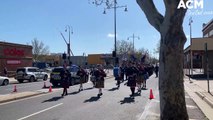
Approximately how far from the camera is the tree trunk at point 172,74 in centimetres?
861

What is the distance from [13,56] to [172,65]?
42.4m

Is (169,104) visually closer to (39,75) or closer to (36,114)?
(36,114)

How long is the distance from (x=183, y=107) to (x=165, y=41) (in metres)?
1.71

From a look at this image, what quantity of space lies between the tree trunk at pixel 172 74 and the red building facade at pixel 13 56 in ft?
129

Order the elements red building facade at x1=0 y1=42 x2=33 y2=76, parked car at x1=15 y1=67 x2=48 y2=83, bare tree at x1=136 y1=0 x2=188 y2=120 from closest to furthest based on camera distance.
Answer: bare tree at x1=136 y1=0 x2=188 y2=120, parked car at x1=15 y1=67 x2=48 y2=83, red building facade at x1=0 y1=42 x2=33 y2=76

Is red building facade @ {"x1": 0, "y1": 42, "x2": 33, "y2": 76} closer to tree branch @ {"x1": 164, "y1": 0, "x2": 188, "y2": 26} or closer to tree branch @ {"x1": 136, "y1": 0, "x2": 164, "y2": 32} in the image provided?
tree branch @ {"x1": 136, "y1": 0, "x2": 164, "y2": 32}

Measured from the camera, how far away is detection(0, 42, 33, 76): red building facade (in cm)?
4619

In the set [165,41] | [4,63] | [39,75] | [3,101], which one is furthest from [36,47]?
[165,41]

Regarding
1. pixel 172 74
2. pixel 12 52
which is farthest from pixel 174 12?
pixel 12 52

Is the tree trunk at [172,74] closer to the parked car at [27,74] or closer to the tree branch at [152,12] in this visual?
the tree branch at [152,12]

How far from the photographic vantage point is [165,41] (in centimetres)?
875

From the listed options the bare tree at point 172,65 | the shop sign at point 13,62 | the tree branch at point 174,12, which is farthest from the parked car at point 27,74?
the tree branch at point 174,12

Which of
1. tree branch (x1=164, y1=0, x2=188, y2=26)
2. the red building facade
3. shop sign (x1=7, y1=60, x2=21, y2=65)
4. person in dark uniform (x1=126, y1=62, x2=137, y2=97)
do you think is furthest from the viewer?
shop sign (x1=7, y1=60, x2=21, y2=65)

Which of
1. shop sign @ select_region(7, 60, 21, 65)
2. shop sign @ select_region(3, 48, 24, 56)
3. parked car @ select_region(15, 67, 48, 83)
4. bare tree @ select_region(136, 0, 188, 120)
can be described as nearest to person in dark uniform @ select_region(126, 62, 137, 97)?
bare tree @ select_region(136, 0, 188, 120)
